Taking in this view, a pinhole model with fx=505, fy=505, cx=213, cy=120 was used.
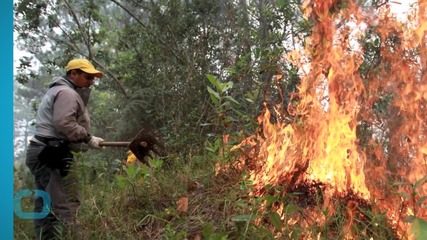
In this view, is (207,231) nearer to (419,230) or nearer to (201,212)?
(201,212)

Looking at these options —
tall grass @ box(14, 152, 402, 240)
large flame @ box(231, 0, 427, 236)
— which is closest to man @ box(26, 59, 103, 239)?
tall grass @ box(14, 152, 402, 240)

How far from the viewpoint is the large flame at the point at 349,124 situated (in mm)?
3883

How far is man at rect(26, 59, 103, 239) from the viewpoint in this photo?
4.11 metres

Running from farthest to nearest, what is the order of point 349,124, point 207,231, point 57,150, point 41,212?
point 349,124 < point 57,150 < point 41,212 < point 207,231

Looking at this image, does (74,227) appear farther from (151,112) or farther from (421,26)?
(151,112)

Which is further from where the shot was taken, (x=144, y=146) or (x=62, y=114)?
(x=144, y=146)

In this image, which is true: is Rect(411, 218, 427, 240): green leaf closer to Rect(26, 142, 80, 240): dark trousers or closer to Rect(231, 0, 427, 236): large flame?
Rect(231, 0, 427, 236): large flame

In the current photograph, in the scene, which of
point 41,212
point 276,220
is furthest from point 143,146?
point 276,220

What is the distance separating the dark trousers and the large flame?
59.5 inches

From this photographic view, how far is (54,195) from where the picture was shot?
4.12 meters

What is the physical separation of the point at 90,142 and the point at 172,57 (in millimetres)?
3810

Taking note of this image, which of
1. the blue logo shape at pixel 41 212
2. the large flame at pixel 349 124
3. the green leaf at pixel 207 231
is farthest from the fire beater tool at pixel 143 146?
the green leaf at pixel 207 231

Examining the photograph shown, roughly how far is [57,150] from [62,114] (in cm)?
32

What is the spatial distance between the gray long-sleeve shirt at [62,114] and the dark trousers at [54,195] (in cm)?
17
